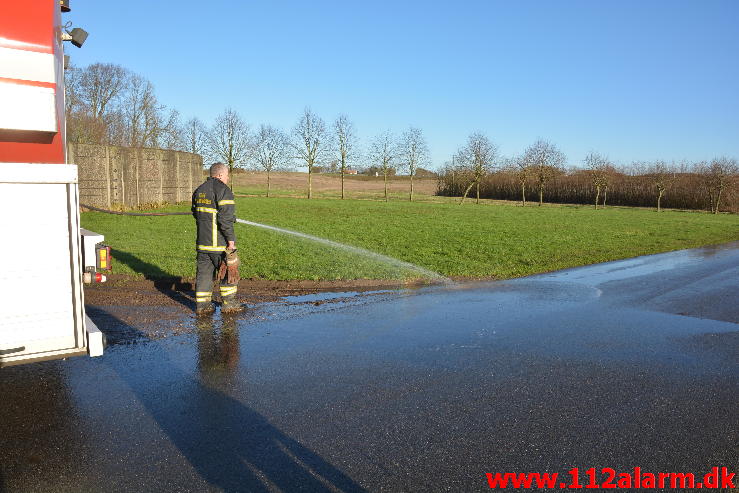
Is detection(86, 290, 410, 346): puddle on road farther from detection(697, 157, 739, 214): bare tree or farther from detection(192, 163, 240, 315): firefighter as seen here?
detection(697, 157, 739, 214): bare tree

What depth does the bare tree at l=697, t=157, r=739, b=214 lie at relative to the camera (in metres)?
52.9

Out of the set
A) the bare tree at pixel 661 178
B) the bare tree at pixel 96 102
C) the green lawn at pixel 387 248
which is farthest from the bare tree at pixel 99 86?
the bare tree at pixel 661 178

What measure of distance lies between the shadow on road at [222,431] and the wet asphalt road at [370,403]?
1 cm

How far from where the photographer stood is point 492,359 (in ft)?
18.6

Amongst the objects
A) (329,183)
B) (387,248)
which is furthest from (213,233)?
(329,183)

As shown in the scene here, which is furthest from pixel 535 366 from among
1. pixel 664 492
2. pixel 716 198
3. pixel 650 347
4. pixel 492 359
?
pixel 716 198

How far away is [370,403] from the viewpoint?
4.44 metres

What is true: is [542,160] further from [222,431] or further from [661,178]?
[222,431]

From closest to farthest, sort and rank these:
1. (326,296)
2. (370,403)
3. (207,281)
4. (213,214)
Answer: (370,403) < (213,214) < (207,281) < (326,296)

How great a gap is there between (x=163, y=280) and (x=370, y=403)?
254 inches

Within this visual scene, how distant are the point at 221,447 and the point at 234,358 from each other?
1942 mm

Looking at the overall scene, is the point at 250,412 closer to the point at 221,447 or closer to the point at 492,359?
the point at 221,447

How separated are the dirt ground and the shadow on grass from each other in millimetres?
68795

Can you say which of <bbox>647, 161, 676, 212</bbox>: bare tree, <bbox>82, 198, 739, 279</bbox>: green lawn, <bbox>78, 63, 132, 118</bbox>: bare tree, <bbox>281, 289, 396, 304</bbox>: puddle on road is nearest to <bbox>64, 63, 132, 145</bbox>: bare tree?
<bbox>78, 63, 132, 118</bbox>: bare tree
